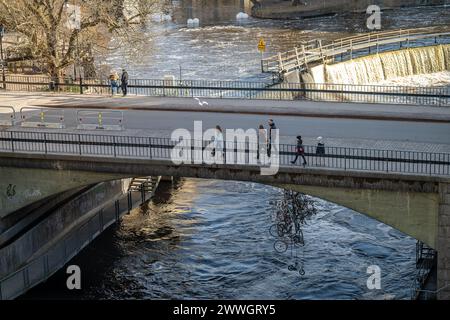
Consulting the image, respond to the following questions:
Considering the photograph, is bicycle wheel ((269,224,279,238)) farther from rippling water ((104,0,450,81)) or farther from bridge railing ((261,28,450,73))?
rippling water ((104,0,450,81))

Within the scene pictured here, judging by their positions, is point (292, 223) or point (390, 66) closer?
point (292, 223)

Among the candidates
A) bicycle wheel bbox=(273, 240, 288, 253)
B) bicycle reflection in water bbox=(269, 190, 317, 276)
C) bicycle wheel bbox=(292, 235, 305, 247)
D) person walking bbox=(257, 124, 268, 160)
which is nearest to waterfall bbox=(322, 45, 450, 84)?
bicycle reflection in water bbox=(269, 190, 317, 276)

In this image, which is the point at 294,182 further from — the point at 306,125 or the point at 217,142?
the point at 306,125

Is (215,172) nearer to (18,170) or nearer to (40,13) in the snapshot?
(18,170)

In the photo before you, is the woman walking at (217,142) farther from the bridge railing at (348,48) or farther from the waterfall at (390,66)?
the waterfall at (390,66)

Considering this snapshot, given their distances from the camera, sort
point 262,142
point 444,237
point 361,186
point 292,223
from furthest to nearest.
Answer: point 292,223
point 262,142
point 361,186
point 444,237

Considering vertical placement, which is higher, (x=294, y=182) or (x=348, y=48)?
(x=348, y=48)

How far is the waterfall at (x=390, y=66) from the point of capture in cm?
6488

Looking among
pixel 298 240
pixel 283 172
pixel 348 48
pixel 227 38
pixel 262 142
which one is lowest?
pixel 298 240

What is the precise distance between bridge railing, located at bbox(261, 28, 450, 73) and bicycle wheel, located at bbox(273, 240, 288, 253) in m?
21.5

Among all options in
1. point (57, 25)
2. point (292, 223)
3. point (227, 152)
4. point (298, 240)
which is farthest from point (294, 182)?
point (57, 25)

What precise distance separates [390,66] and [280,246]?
1269 inches

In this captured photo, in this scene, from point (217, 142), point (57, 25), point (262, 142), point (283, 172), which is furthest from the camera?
point (57, 25)

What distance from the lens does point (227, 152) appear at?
108 ft
